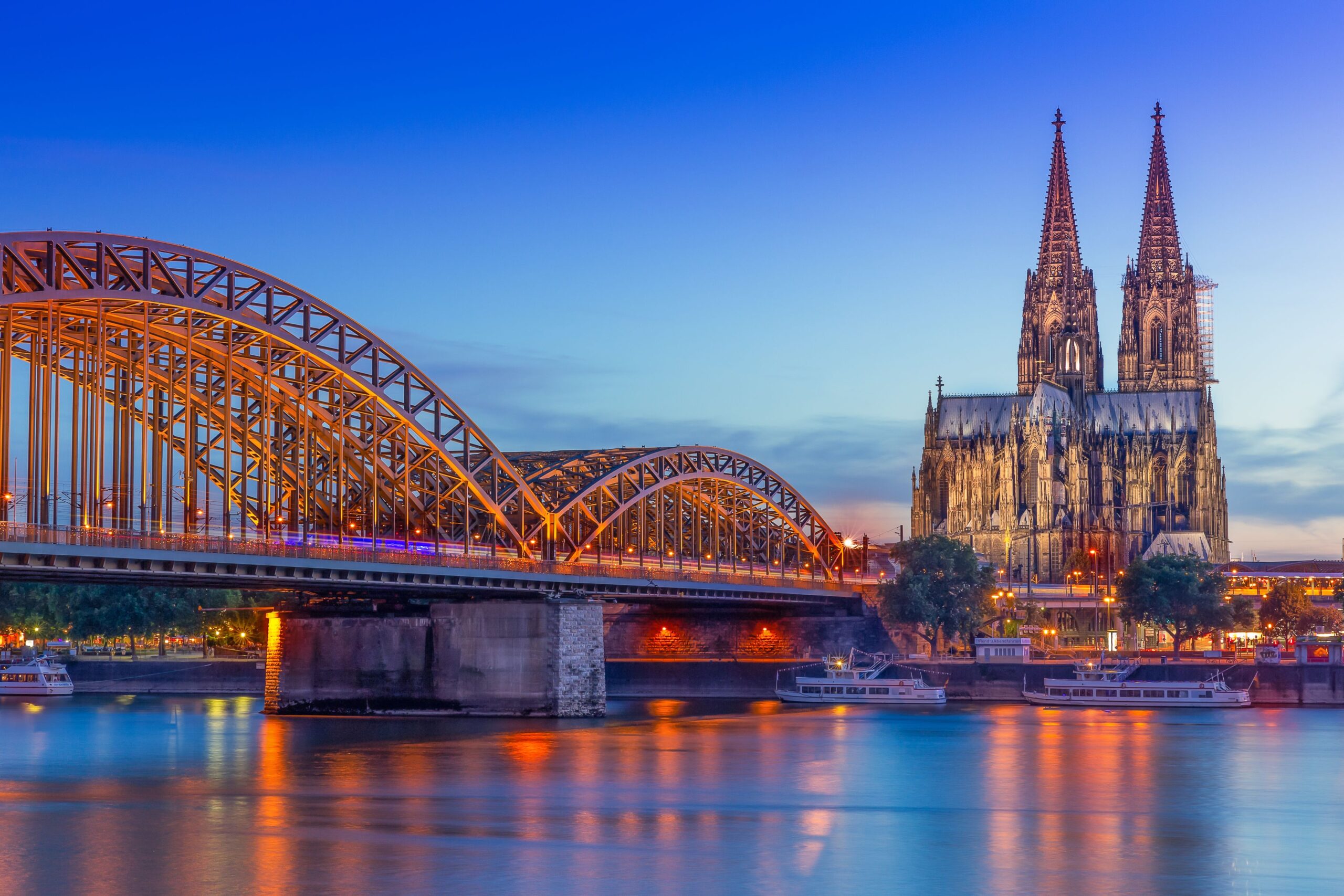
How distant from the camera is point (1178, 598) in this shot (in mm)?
141000

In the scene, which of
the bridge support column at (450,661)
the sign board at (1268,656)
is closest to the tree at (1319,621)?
the sign board at (1268,656)

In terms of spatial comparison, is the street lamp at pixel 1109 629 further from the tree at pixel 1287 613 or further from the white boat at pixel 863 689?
the white boat at pixel 863 689

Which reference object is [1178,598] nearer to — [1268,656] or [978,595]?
[978,595]

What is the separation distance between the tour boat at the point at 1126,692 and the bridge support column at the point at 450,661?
3063 centimetres

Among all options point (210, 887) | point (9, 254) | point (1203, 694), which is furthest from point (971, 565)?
point (210, 887)

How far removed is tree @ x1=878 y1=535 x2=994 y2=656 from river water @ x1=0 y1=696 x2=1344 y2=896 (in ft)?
144

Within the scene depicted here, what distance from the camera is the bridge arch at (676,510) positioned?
10588cm

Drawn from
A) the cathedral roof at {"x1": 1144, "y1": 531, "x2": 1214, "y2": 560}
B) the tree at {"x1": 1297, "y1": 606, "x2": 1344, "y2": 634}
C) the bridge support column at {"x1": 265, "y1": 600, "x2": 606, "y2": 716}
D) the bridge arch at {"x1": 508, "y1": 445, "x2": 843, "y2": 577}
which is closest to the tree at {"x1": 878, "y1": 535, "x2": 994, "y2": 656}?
the bridge arch at {"x1": 508, "y1": 445, "x2": 843, "y2": 577}

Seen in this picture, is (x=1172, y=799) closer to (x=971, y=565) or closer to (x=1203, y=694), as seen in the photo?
(x=1203, y=694)

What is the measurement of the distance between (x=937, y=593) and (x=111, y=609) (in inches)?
2336

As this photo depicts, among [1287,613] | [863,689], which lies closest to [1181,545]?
[1287,613]

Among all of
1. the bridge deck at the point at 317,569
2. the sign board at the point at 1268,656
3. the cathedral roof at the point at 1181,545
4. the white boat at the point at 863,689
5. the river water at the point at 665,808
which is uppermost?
the cathedral roof at the point at 1181,545

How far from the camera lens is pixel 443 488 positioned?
9712cm

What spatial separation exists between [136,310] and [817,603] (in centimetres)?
6636
